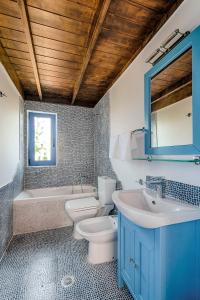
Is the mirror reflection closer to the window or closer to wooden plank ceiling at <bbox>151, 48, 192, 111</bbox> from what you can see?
wooden plank ceiling at <bbox>151, 48, 192, 111</bbox>

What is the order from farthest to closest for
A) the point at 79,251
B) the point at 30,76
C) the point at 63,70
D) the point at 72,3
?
the point at 30,76
the point at 63,70
the point at 79,251
the point at 72,3

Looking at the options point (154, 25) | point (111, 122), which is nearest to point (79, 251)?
point (111, 122)

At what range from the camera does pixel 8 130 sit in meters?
2.11

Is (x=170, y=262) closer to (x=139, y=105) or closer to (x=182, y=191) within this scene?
(x=182, y=191)

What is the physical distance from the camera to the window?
3242 millimetres

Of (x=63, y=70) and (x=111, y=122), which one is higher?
(x=63, y=70)

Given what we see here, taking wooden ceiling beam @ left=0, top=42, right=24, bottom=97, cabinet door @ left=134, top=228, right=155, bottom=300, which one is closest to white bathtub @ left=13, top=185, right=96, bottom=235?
cabinet door @ left=134, top=228, right=155, bottom=300

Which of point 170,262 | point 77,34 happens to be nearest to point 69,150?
point 77,34

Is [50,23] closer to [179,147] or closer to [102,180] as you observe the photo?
[179,147]

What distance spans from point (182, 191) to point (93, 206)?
1.43 metres

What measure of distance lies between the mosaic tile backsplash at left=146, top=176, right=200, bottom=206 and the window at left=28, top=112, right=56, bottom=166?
252cm

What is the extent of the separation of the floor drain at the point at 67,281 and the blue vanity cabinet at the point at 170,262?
0.74m

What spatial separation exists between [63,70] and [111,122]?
1096 millimetres

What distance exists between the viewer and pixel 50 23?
1536 mm
